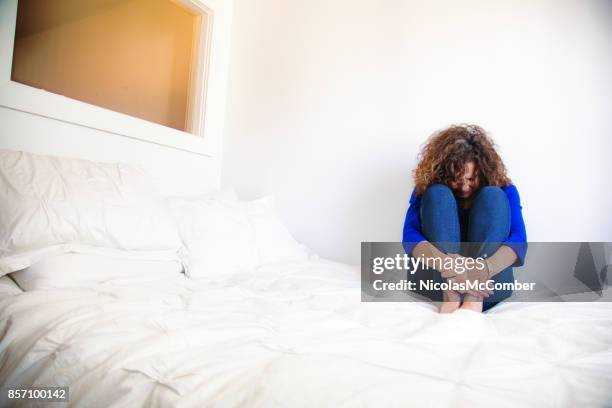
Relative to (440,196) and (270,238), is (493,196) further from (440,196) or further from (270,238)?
(270,238)

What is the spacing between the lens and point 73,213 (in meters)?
1.02

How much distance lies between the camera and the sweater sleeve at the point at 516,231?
42.7 inches

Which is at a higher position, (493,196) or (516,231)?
(493,196)

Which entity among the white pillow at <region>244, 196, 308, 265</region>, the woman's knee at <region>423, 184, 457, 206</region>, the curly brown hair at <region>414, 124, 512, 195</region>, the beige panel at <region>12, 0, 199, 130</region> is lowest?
the white pillow at <region>244, 196, 308, 265</region>

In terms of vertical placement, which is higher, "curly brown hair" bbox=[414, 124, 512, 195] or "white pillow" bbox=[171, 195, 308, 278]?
"curly brown hair" bbox=[414, 124, 512, 195]

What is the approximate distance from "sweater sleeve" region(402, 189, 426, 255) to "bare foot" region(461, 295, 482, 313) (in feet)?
0.82

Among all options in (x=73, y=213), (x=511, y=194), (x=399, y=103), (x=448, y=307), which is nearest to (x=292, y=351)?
(x=448, y=307)

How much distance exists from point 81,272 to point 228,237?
0.58 meters

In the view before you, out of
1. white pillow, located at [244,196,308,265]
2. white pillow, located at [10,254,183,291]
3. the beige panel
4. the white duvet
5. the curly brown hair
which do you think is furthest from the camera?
white pillow, located at [244,196,308,265]

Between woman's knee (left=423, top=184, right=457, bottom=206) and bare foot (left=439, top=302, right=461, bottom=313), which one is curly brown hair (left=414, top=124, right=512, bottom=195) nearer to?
woman's knee (left=423, top=184, right=457, bottom=206)

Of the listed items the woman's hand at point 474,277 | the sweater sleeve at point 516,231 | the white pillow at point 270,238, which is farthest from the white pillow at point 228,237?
the sweater sleeve at point 516,231

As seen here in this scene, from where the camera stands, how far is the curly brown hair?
1.27 m

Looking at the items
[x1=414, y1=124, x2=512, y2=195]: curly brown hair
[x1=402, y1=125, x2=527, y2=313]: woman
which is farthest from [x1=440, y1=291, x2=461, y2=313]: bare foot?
[x1=414, y1=124, x2=512, y2=195]: curly brown hair

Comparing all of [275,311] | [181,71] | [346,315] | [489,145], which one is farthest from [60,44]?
[489,145]
